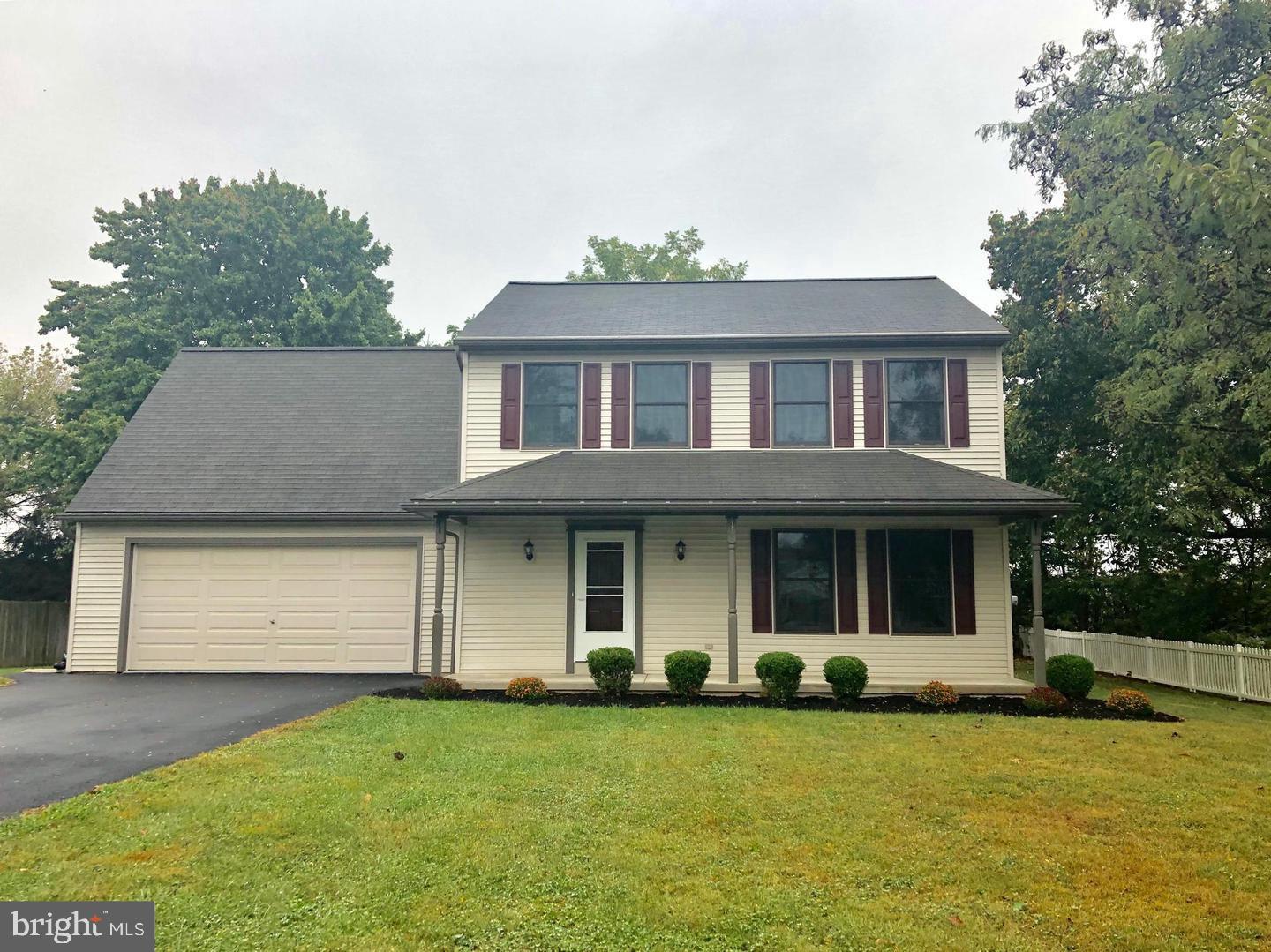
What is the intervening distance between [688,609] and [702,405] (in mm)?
3369

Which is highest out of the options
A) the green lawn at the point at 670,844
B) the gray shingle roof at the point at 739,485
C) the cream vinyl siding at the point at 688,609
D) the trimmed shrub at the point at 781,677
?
the gray shingle roof at the point at 739,485

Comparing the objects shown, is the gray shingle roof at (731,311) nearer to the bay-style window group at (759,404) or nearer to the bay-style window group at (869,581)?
the bay-style window group at (759,404)

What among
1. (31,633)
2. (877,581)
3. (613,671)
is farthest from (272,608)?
(877,581)

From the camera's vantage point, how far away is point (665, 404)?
12.2 metres

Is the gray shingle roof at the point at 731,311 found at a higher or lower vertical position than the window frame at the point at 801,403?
higher

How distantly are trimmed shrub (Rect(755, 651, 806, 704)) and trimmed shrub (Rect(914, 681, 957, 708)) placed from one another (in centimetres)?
159

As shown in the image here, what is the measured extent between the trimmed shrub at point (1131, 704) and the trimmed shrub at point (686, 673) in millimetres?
5120

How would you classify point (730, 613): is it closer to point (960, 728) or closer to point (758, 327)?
point (960, 728)

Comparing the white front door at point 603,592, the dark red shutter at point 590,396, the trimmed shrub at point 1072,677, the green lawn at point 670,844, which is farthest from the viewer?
the dark red shutter at point 590,396

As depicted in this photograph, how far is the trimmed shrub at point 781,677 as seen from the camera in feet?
31.1

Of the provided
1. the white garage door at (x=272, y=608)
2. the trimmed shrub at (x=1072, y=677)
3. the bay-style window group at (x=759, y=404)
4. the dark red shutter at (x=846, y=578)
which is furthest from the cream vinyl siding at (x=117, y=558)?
the trimmed shrub at (x=1072, y=677)

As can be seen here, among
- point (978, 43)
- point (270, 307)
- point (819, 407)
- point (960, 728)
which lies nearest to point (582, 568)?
point (819, 407)

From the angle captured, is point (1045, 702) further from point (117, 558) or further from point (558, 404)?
point (117, 558)

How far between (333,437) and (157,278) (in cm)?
1537
